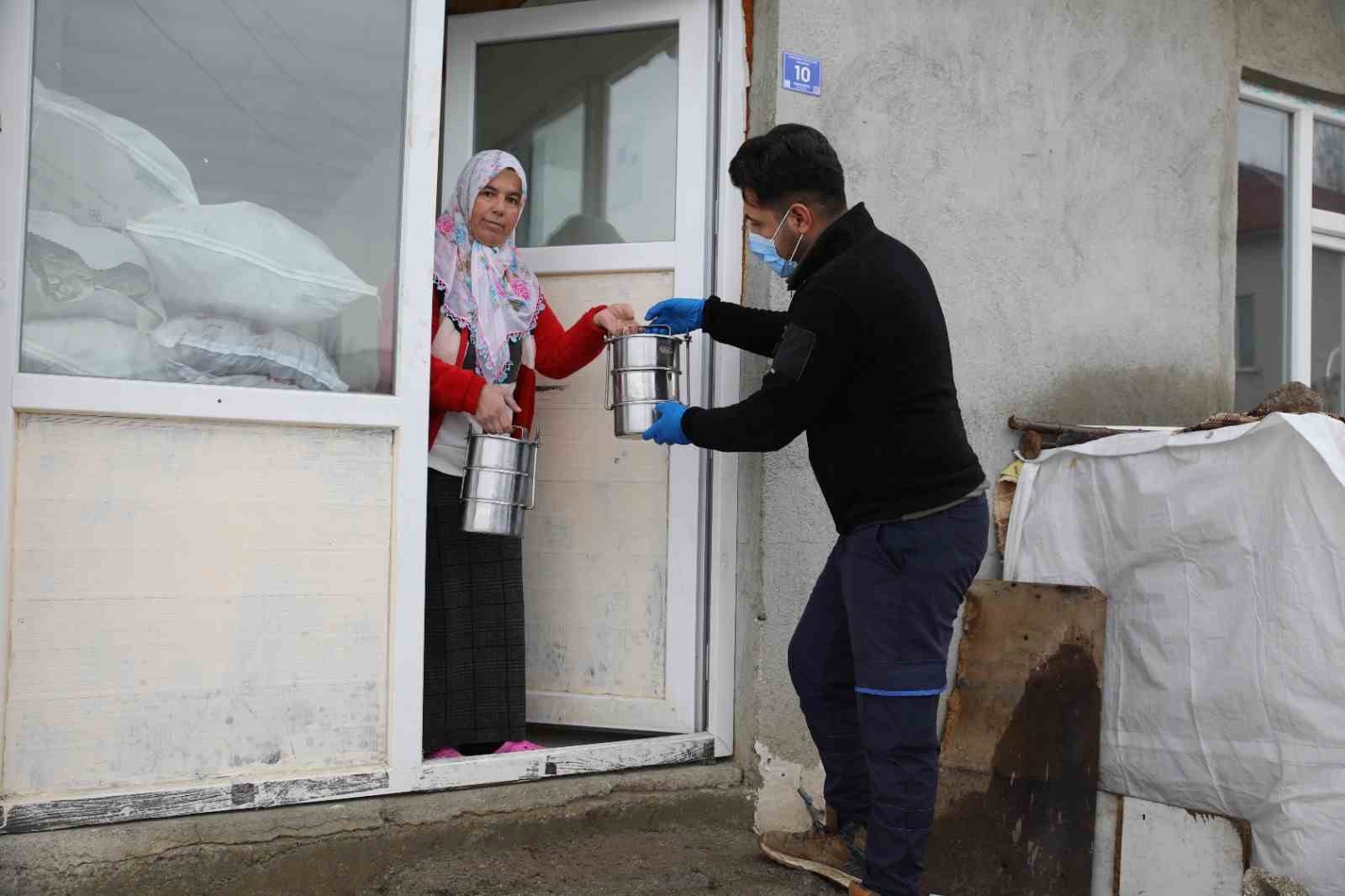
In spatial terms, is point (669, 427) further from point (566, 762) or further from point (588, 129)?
point (588, 129)

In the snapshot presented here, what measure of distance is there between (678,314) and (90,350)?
5.09 feet

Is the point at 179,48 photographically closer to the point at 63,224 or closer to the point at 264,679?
the point at 63,224

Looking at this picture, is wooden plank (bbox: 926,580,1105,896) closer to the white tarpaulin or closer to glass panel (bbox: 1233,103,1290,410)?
the white tarpaulin

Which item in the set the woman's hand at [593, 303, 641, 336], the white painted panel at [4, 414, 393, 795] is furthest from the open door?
the white painted panel at [4, 414, 393, 795]

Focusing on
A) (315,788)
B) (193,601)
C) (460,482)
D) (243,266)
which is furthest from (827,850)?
(243,266)

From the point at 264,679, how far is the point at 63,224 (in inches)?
46.7

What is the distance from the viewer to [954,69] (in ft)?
13.1

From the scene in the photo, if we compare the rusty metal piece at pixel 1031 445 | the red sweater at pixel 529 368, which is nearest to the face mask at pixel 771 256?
the red sweater at pixel 529 368

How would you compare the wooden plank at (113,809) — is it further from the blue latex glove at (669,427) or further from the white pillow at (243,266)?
the blue latex glove at (669,427)

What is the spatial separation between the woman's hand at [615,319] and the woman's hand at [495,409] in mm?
356

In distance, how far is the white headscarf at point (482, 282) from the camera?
342cm

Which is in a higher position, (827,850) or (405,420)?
(405,420)

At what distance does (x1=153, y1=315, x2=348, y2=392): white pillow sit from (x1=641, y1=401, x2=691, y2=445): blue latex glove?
0.83m

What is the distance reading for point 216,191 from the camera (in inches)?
115
